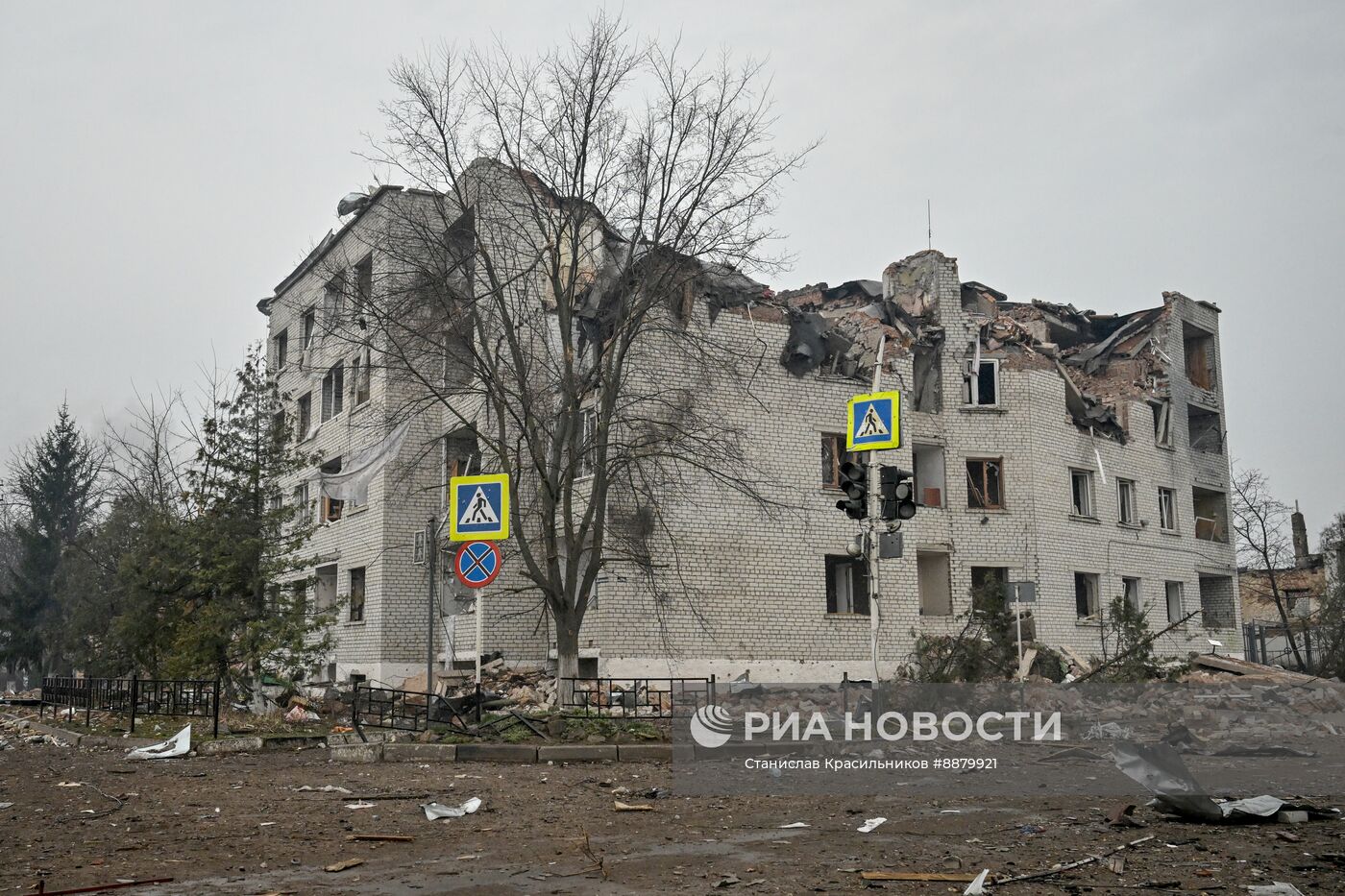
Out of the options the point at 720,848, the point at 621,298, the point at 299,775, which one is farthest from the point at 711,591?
the point at 720,848

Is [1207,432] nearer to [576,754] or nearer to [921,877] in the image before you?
[576,754]

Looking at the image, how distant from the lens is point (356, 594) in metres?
30.4

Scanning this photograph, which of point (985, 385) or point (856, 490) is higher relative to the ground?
point (985, 385)

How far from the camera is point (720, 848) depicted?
8.20 meters

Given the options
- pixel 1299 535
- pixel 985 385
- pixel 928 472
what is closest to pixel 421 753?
pixel 928 472

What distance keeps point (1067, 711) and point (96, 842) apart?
48.8ft

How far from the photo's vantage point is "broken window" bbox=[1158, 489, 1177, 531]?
34625 millimetres

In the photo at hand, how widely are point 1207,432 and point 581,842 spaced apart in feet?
110

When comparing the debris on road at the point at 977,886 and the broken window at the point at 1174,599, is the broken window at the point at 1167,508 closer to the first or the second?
the broken window at the point at 1174,599

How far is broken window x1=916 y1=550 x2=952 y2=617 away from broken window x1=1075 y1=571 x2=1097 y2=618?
160 inches

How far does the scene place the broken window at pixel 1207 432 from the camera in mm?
36875

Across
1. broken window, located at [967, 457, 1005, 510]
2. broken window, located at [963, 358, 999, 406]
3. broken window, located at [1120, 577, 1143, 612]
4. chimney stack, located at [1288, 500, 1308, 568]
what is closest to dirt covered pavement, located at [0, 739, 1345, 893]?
broken window, located at [967, 457, 1005, 510]

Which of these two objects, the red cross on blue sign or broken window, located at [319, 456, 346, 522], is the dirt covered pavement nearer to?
the red cross on blue sign

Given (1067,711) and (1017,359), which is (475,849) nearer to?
(1067,711)
